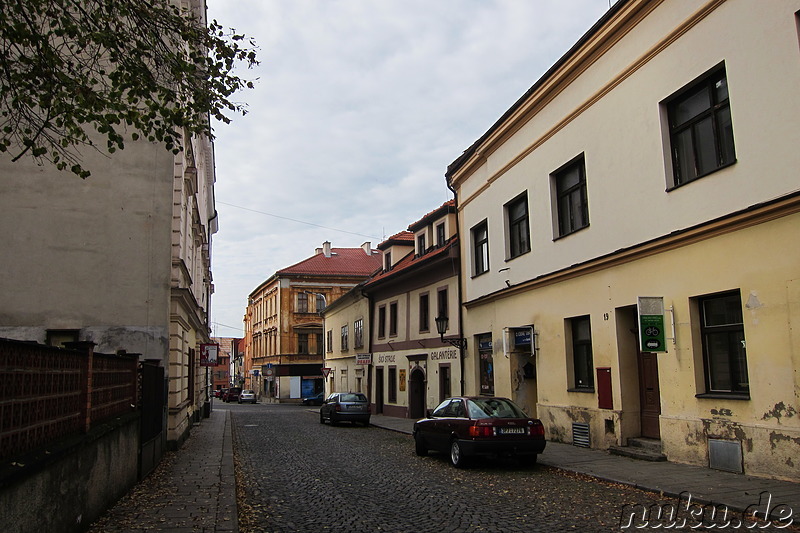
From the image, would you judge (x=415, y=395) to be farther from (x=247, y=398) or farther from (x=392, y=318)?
(x=247, y=398)

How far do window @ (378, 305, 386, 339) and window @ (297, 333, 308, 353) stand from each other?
3128cm

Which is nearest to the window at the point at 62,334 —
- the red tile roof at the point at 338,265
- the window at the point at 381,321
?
the window at the point at 381,321

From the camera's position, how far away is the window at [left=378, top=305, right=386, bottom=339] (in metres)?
34.2

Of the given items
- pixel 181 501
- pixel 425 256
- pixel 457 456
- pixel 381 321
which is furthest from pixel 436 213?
pixel 181 501

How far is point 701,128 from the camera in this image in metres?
12.9

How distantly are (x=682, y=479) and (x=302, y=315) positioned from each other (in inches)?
2208

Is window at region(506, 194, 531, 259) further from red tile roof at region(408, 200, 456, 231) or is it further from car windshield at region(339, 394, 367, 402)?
car windshield at region(339, 394, 367, 402)

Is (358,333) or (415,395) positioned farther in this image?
(358,333)

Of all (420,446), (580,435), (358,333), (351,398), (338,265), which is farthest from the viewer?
(338,265)

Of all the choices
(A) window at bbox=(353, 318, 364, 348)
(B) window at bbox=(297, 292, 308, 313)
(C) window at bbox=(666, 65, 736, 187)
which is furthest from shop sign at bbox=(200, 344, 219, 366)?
(B) window at bbox=(297, 292, 308, 313)

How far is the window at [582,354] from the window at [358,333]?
70.6 ft

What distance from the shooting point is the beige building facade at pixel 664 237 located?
10.9 metres

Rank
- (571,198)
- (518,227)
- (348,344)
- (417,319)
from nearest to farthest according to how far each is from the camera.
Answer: (571,198)
(518,227)
(417,319)
(348,344)

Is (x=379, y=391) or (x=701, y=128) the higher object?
(x=701, y=128)
